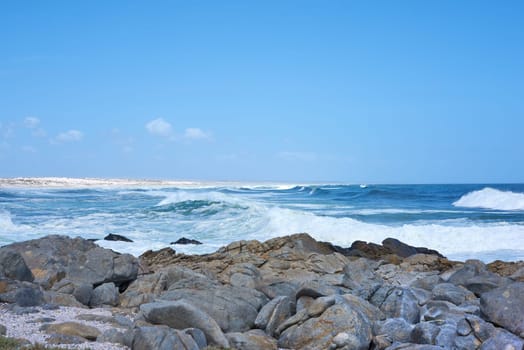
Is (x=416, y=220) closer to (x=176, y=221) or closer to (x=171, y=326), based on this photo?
(x=176, y=221)

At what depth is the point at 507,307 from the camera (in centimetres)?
821

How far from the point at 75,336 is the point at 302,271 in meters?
7.50

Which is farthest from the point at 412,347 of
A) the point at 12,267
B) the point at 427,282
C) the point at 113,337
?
the point at 12,267

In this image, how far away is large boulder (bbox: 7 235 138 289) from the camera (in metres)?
11.5

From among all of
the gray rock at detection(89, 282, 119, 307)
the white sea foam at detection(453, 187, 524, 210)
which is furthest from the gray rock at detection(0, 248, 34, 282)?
the white sea foam at detection(453, 187, 524, 210)

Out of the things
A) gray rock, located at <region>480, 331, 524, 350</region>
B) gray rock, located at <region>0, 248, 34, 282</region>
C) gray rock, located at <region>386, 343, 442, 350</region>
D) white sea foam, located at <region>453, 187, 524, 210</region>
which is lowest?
gray rock, located at <region>386, 343, 442, 350</region>

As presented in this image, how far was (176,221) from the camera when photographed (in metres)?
29.5

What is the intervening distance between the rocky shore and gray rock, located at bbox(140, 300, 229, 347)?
0.01m

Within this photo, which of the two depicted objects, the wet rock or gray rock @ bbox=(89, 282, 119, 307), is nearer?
the wet rock

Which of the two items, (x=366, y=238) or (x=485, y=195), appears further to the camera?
(x=485, y=195)

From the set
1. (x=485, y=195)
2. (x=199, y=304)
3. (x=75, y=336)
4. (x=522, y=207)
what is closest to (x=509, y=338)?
(x=199, y=304)

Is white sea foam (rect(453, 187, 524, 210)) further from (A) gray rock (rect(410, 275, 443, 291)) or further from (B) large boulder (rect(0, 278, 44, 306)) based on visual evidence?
(B) large boulder (rect(0, 278, 44, 306))

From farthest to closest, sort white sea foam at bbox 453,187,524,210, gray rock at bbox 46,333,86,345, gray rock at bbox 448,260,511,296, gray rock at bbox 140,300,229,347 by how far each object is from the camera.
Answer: white sea foam at bbox 453,187,524,210 → gray rock at bbox 448,260,511,296 → gray rock at bbox 140,300,229,347 → gray rock at bbox 46,333,86,345

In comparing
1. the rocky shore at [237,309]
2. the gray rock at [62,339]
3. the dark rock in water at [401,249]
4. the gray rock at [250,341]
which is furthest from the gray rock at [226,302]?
the dark rock in water at [401,249]
